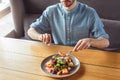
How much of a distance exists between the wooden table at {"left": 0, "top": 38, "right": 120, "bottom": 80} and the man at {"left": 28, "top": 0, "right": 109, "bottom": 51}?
0.30 ft

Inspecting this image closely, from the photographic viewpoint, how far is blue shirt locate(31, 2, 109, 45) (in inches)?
61.6

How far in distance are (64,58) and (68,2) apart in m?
Result: 0.43

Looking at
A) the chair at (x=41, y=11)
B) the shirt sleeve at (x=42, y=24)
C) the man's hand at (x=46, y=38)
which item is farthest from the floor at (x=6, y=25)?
the man's hand at (x=46, y=38)

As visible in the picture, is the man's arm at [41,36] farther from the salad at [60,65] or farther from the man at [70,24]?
the salad at [60,65]

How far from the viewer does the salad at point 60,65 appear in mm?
1217

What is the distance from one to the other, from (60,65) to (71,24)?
475 millimetres

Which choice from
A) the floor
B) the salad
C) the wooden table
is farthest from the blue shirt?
the floor

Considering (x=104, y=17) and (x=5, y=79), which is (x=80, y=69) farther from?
(x=104, y=17)

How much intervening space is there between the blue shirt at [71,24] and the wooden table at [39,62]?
8.2 inches

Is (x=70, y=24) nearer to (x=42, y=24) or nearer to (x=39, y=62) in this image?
(x=42, y=24)

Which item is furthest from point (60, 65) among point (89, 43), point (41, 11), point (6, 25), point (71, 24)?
point (6, 25)

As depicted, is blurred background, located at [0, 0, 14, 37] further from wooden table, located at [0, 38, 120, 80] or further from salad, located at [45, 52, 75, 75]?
salad, located at [45, 52, 75, 75]

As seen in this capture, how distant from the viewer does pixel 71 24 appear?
162 centimetres

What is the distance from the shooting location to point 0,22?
3104mm
